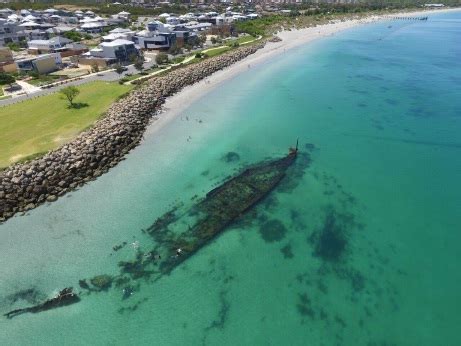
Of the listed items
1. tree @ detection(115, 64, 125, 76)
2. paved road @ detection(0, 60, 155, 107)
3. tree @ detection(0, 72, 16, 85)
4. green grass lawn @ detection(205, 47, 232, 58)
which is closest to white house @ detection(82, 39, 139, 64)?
paved road @ detection(0, 60, 155, 107)

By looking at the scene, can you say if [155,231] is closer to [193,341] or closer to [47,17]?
[193,341]

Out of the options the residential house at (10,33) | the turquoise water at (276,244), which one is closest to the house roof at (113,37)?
the residential house at (10,33)

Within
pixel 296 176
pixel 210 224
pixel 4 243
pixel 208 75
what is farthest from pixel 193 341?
pixel 208 75

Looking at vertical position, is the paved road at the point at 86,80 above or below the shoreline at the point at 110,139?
above

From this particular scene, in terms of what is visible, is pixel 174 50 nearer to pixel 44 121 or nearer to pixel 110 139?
pixel 44 121

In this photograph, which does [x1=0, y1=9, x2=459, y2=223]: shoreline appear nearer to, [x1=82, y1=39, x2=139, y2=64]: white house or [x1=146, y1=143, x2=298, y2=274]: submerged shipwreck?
[x1=146, y1=143, x2=298, y2=274]: submerged shipwreck

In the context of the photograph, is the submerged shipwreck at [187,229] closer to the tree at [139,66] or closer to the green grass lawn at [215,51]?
the tree at [139,66]
